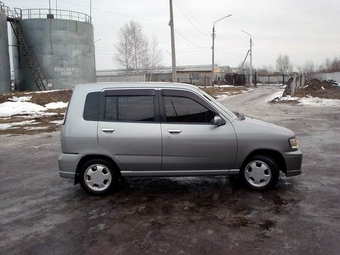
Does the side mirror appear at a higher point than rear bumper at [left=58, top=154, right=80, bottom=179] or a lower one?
higher

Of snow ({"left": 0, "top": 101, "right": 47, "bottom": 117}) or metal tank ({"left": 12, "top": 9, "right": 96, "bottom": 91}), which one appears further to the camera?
metal tank ({"left": 12, "top": 9, "right": 96, "bottom": 91})

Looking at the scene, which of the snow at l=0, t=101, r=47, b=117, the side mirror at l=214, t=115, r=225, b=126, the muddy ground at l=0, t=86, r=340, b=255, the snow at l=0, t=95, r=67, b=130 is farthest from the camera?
the snow at l=0, t=101, r=47, b=117

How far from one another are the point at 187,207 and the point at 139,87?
1.98 meters

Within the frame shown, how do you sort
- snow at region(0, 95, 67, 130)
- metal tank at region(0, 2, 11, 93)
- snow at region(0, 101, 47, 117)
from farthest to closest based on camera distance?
1. metal tank at region(0, 2, 11, 93)
2. snow at region(0, 101, 47, 117)
3. snow at region(0, 95, 67, 130)

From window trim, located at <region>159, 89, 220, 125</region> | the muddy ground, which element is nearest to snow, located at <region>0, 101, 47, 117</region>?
the muddy ground

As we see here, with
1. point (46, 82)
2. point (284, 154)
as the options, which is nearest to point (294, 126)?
point (284, 154)

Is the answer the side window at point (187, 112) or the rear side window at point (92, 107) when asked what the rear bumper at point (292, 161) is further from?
the rear side window at point (92, 107)

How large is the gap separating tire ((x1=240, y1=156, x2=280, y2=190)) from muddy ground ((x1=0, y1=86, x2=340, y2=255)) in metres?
0.15

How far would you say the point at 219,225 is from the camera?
4.16 metres

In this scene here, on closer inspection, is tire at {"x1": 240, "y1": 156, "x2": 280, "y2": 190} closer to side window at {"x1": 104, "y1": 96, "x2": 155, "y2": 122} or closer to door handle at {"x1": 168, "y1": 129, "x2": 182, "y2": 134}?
door handle at {"x1": 168, "y1": 129, "x2": 182, "y2": 134}

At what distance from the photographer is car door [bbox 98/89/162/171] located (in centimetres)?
518

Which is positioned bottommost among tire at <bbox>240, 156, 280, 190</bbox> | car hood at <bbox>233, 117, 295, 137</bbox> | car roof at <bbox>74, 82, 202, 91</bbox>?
tire at <bbox>240, 156, 280, 190</bbox>

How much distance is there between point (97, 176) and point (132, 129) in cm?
93

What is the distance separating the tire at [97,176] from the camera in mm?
5297
